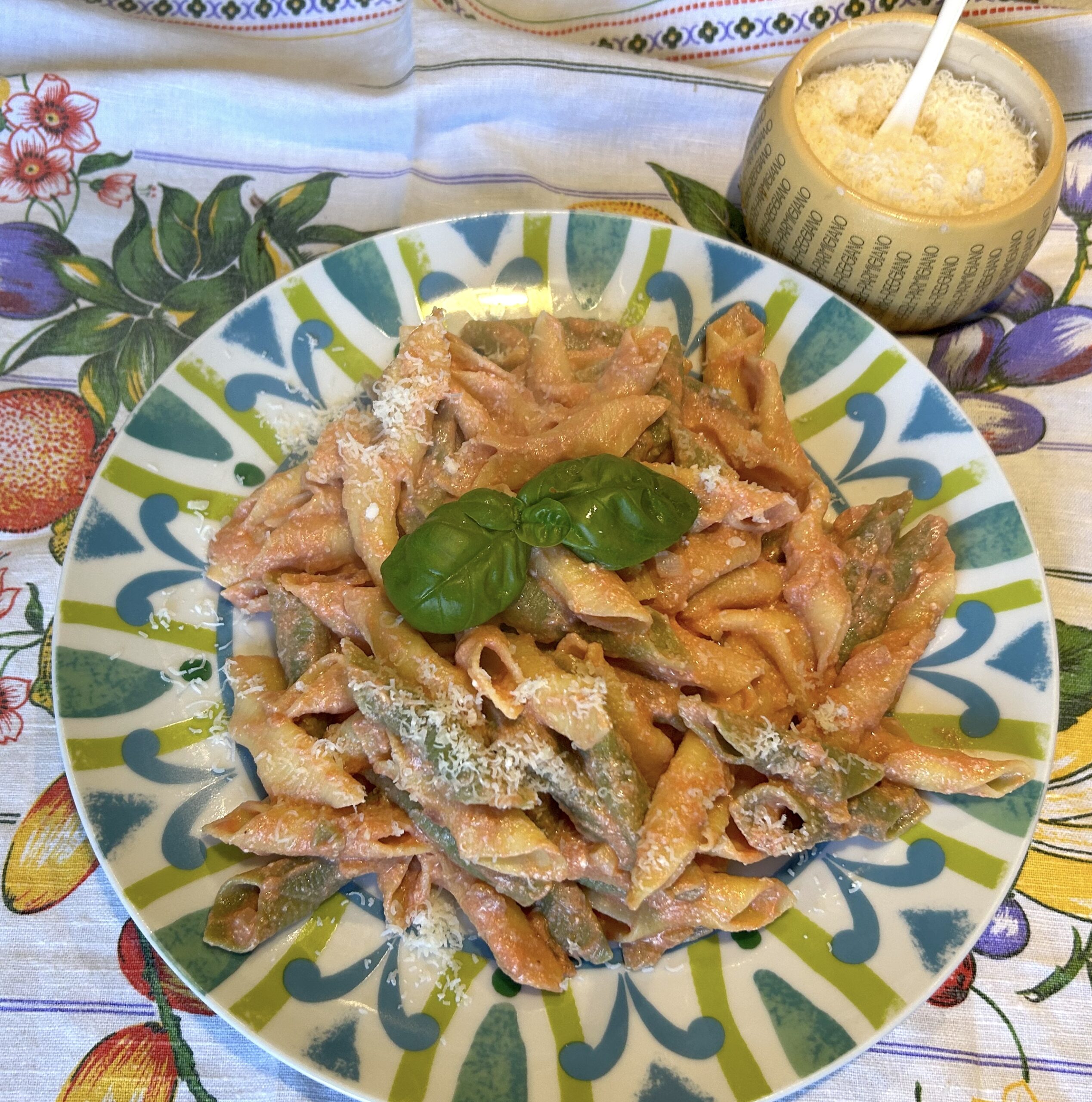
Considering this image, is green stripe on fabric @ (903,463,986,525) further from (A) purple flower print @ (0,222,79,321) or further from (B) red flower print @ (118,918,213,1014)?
(A) purple flower print @ (0,222,79,321)

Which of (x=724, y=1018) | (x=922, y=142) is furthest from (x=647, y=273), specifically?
(x=724, y=1018)

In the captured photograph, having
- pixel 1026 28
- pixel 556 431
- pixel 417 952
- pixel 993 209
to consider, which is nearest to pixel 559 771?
pixel 417 952

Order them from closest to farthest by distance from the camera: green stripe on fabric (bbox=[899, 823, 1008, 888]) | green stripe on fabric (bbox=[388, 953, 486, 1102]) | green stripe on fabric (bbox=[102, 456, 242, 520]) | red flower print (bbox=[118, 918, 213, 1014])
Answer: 1. green stripe on fabric (bbox=[388, 953, 486, 1102])
2. green stripe on fabric (bbox=[899, 823, 1008, 888])
3. red flower print (bbox=[118, 918, 213, 1014])
4. green stripe on fabric (bbox=[102, 456, 242, 520])

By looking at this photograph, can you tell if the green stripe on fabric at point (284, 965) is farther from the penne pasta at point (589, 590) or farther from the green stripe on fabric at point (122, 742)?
the penne pasta at point (589, 590)

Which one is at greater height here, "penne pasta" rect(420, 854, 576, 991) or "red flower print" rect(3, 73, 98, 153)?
"red flower print" rect(3, 73, 98, 153)

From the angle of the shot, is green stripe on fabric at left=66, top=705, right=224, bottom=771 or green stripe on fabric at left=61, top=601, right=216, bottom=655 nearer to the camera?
green stripe on fabric at left=66, top=705, right=224, bottom=771

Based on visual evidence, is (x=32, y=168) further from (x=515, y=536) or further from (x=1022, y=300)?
(x=1022, y=300)

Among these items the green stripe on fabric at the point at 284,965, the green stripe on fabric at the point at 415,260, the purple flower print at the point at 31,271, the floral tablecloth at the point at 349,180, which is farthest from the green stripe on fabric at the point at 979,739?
the purple flower print at the point at 31,271

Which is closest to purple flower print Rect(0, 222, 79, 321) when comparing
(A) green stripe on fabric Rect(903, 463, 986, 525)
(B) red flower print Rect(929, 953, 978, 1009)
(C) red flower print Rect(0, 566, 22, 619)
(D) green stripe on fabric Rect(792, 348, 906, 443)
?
(C) red flower print Rect(0, 566, 22, 619)
